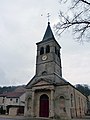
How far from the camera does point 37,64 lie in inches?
1264

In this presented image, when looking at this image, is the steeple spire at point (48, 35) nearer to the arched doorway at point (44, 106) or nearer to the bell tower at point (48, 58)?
the bell tower at point (48, 58)

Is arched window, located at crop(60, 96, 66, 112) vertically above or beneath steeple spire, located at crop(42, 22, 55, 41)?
beneath

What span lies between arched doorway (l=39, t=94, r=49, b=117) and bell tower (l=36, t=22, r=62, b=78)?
398cm

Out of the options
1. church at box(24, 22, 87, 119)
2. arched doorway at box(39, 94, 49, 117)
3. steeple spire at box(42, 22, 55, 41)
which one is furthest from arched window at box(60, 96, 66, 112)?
steeple spire at box(42, 22, 55, 41)

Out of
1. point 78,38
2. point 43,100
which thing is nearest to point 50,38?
point 43,100

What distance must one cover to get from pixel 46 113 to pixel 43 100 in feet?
7.70

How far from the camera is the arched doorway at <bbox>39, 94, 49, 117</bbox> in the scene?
27422 millimetres

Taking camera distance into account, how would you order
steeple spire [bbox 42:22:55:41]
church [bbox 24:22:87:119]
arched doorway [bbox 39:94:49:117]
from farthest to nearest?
steeple spire [bbox 42:22:55:41], arched doorway [bbox 39:94:49:117], church [bbox 24:22:87:119]

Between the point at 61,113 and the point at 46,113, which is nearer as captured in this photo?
the point at 61,113

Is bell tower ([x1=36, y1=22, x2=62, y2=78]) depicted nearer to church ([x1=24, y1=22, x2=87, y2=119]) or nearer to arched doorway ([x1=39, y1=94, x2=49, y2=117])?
church ([x1=24, y1=22, x2=87, y2=119])

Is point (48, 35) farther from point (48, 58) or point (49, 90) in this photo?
point (49, 90)

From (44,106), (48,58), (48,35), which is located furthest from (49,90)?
(48,35)

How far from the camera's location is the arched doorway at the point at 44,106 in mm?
27422

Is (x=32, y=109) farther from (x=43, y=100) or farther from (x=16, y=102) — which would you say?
(x=16, y=102)
